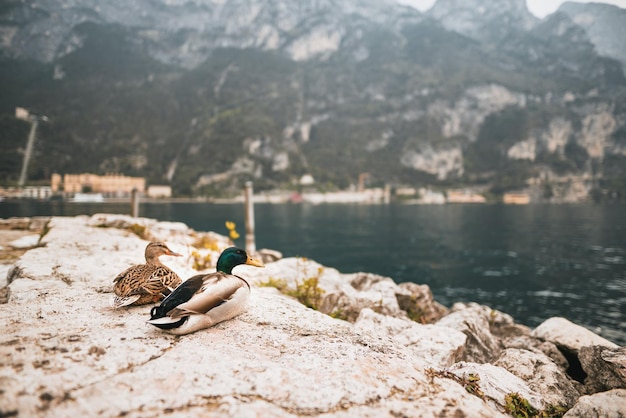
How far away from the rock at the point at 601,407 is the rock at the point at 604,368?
1.33 meters

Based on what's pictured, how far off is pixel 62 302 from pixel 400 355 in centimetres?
395

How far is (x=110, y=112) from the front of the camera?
6713 inches

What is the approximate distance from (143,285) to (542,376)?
5.42 m

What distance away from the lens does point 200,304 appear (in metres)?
3.11

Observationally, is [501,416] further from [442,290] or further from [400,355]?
[442,290]

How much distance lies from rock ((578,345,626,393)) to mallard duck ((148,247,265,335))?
4990 millimetres

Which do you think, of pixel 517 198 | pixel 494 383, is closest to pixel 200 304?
pixel 494 383

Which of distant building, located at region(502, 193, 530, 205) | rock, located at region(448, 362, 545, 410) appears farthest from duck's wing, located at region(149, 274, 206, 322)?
distant building, located at region(502, 193, 530, 205)

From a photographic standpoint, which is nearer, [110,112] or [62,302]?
[62,302]

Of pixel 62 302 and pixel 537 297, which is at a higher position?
pixel 62 302

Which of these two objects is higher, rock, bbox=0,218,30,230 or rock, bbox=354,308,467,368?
rock, bbox=0,218,30,230

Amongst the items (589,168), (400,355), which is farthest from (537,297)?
(589,168)

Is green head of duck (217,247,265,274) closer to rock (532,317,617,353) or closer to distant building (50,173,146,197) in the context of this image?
rock (532,317,617,353)

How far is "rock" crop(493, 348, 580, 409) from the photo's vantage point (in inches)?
156
